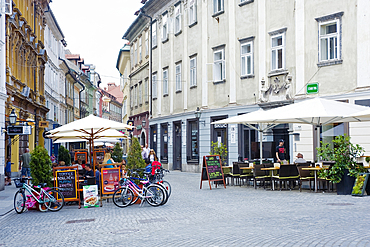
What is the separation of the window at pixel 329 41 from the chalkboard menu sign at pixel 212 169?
6641 millimetres

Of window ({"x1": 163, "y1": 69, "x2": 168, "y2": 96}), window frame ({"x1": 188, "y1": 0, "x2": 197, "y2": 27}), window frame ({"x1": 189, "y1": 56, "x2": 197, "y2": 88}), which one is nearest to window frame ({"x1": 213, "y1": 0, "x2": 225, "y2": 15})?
window frame ({"x1": 188, "y1": 0, "x2": 197, "y2": 27})

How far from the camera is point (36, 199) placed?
1346 cm

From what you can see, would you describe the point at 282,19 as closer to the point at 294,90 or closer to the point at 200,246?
the point at 294,90

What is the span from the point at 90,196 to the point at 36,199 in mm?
1500

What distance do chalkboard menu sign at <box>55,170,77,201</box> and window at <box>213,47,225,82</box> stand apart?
15033 mm

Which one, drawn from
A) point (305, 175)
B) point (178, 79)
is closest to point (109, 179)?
point (305, 175)

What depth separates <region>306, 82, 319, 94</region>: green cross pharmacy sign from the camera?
21.3 metres

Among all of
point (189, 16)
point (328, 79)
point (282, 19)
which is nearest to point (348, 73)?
point (328, 79)

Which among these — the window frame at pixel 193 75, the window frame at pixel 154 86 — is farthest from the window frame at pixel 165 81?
the window frame at pixel 193 75

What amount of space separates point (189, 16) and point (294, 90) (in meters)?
11.4

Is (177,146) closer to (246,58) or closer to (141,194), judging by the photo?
(246,58)

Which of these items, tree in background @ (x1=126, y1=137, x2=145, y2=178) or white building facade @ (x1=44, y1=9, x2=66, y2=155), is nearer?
tree in background @ (x1=126, y1=137, x2=145, y2=178)

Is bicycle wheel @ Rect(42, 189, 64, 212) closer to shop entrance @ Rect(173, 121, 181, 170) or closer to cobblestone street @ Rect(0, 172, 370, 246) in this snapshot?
cobblestone street @ Rect(0, 172, 370, 246)

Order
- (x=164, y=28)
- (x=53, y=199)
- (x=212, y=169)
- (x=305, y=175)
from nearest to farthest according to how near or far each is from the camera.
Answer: (x=53, y=199) < (x=305, y=175) < (x=212, y=169) < (x=164, y=28)
